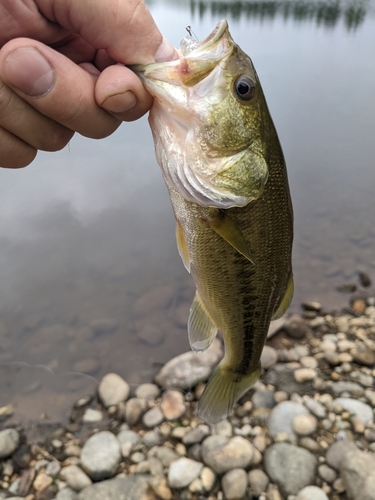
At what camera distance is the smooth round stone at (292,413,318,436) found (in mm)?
3084

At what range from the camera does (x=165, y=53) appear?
1.52 metres

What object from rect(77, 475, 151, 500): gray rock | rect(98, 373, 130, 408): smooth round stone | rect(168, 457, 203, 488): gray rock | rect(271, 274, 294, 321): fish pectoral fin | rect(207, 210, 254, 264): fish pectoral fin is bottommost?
rect(98, 373, 130, 408): smooth round stone

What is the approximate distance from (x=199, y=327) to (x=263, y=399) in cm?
173

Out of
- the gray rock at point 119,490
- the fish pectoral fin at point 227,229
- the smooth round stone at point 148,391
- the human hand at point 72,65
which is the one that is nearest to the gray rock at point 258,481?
the gray rock at point 119,490

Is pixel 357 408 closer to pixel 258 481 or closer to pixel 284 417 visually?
pixel 284 417

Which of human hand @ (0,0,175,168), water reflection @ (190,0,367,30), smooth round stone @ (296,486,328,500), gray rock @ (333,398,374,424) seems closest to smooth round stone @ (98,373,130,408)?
smooth round stone @ (296,486,328,500)

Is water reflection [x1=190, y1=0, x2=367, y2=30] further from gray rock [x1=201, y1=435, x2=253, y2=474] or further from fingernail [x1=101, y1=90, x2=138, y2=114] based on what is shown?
fingernail [x1=101, y1=90, x2=138, y2=114]

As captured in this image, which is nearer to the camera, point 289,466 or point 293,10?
point 289,466

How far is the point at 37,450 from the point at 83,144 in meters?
5.44

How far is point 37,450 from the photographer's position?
3.09m

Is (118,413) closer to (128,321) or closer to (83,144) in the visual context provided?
(128,321)

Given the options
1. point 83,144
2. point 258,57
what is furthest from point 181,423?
point 258,57

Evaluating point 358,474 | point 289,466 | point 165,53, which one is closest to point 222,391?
point 289,466

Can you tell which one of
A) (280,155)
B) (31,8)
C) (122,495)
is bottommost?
(122,495)
